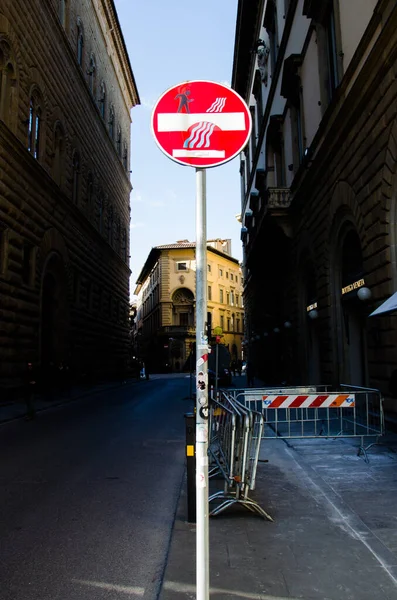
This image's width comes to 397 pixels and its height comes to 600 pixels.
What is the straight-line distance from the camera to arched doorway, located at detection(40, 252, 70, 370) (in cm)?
2466

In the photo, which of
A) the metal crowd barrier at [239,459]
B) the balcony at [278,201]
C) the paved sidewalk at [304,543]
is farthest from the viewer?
the balcony at [278,201]

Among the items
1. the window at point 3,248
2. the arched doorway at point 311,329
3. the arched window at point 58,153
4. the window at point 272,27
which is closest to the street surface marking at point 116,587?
the window at point 3,248

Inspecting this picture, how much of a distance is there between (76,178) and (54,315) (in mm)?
8075

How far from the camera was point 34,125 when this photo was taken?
71.0 ft

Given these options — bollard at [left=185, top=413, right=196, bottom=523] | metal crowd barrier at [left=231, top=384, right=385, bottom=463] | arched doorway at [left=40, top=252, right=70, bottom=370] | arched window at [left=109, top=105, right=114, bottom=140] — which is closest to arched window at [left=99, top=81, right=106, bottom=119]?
arched window at [left=109, top=105, right=114, bottom=140]

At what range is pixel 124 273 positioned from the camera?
45312 mm

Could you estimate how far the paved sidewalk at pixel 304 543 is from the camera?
3.85 metres

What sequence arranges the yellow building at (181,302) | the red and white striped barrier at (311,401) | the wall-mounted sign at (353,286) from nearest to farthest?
the red and white striped barrier at (311,401), the wall-mounted sign at (353,286), the yellow building at (181,302)

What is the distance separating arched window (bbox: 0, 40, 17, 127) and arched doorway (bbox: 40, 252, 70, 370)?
713 centimetres

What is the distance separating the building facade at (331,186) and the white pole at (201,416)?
8165 millimetres

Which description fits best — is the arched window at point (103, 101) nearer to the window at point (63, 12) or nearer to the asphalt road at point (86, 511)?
the window at point (63, 12)

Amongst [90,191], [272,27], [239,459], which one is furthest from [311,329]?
[90,191]

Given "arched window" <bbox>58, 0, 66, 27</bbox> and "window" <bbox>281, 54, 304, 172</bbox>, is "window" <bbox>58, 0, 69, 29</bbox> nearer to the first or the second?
"arched window" <bbox>58, 0, 66, 27</bbox>

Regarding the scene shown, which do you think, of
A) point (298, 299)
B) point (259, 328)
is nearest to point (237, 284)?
point (259, 328)
